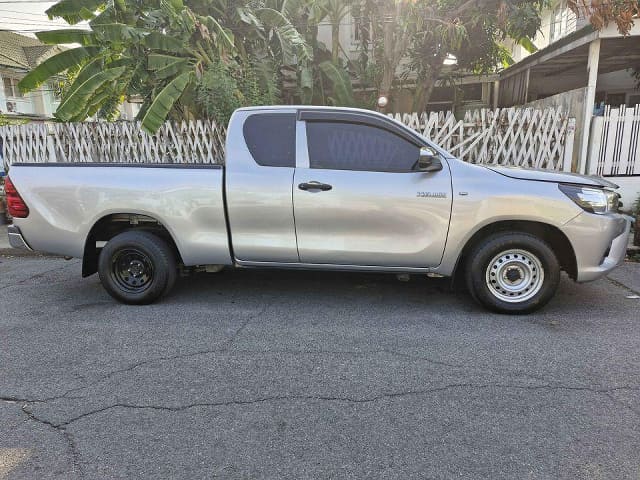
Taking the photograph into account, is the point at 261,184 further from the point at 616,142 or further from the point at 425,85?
the point at 425,85

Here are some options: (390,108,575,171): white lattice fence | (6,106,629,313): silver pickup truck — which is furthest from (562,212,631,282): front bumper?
(390,108,575,171): white lattice fence

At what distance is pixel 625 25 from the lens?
814 cm

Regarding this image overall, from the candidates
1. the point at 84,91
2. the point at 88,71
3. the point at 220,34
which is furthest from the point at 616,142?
the point at 88,71

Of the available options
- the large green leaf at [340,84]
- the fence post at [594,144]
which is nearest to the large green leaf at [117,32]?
the large green leaf at [340,84]

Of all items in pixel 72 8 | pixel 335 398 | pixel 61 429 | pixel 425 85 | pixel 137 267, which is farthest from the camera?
pixel 425 85

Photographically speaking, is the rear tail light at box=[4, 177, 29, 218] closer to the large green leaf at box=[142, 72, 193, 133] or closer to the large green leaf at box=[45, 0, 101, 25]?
the large green leaf at box=[142, 72, 193, 133]

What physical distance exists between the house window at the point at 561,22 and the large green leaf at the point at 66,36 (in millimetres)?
12440

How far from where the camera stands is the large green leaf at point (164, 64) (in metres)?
8.88

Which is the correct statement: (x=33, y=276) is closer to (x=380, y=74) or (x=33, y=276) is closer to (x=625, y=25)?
(x=380, y=74)

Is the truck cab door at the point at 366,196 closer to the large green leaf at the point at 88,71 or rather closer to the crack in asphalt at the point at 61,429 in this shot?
the crack in asphalt at the point at 61,429

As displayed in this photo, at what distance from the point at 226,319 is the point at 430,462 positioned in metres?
2.57

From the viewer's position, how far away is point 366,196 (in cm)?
432

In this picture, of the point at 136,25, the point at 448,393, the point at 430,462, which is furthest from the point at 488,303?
the point at 136,25

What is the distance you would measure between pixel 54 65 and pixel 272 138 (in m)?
7.64
